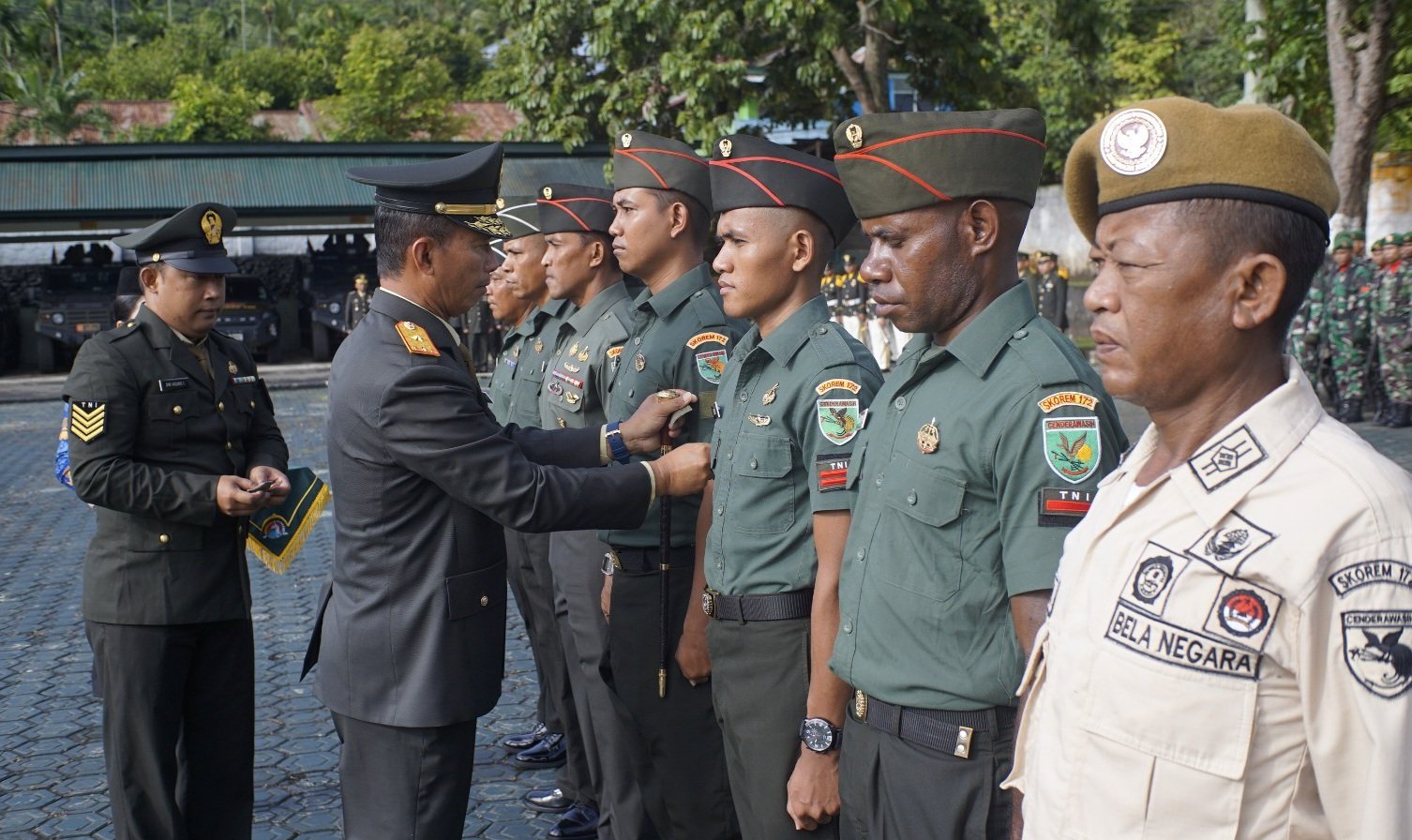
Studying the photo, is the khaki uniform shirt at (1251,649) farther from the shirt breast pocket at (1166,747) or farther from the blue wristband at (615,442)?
the blue wristband at (615,442)

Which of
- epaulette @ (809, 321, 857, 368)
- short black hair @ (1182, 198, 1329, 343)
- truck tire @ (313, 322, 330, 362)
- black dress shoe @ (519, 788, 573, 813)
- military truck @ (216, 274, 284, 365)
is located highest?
short black hair @ (1182, 198, 1329, 343)

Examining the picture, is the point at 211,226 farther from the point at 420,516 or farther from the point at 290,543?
the point at 420,516

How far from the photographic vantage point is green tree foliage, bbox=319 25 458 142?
4147 centimetres

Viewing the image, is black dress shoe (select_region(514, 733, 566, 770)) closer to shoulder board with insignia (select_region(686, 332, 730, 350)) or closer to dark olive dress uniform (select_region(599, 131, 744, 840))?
dark olive dress uniform (select_region(599, 131, 744, 840))

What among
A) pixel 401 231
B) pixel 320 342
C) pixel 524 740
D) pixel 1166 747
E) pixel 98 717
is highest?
pixel 401 231

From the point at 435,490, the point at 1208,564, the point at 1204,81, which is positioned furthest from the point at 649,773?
the point at 1204,81

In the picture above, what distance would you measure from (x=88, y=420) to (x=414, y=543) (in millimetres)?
1467

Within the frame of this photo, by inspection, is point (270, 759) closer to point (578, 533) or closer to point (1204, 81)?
point (578, 533)

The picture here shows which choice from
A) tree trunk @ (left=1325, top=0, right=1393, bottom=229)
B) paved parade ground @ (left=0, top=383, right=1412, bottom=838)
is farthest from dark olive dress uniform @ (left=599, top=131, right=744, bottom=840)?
tree trunk @ (left=1325, top=0, right=1393, bottom=229)

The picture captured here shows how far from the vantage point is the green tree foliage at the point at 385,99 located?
41.5m

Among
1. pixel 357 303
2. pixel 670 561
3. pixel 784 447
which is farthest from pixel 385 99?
pixel 784 447

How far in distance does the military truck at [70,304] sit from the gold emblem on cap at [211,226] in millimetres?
21536

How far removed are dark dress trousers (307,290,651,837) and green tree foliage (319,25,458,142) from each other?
1577 inches

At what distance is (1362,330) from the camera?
559 inches
